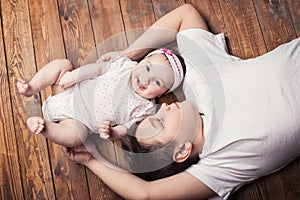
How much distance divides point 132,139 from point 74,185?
0.25 meters

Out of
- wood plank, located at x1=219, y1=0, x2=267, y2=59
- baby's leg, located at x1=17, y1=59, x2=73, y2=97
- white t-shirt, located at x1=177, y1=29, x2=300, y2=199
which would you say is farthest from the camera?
wood plank, located at x1=219, y1=0, x2=267, y2=59

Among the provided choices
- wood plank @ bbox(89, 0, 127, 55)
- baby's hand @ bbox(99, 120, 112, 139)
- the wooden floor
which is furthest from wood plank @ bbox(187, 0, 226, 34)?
baby's hand @ bbox(99, 120, 112, 139)

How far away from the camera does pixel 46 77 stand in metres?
1.04

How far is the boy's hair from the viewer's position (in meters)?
0.92

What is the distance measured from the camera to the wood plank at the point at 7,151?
41.8 inches

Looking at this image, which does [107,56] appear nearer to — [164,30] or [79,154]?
[164,30]

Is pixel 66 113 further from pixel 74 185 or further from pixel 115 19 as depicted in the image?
pixel 115 19

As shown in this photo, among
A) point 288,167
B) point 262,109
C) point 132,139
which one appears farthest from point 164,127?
point 288,167

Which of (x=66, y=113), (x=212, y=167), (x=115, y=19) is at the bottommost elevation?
(x=212, y=167)

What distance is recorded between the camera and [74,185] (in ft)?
3.50

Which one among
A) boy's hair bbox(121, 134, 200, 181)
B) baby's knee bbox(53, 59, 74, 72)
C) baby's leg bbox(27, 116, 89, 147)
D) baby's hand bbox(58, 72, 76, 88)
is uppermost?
baby's knee bbox(53, 59, 74, 72)

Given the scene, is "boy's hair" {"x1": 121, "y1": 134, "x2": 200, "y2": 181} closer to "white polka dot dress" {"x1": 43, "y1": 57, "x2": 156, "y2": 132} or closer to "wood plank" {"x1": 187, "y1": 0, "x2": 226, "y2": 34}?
"white polka dot dress" {"x1": 43, "y1": 57, "x2": 156, "y2": 132}

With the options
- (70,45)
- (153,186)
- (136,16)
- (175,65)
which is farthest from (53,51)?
(153,186)

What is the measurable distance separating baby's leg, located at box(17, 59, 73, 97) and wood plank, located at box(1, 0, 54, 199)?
92 millimetres
